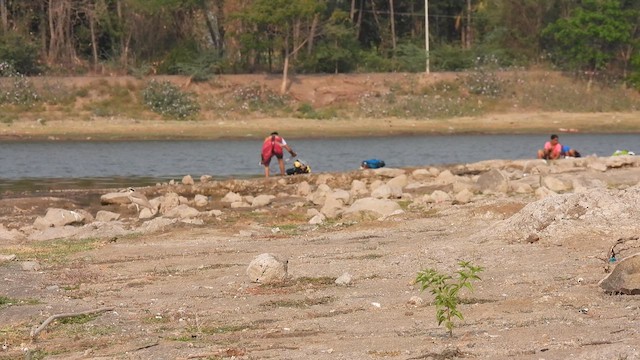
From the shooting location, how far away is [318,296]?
12.5 m

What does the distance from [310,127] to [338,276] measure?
39.0 m

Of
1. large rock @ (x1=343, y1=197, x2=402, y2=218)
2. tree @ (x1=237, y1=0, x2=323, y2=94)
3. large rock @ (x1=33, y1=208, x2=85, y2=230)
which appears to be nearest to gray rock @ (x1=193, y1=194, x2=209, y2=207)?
large rock @ (x1=33, y1=208, x2=85, y2=230)

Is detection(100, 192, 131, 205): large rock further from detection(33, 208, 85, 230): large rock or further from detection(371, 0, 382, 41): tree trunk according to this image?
detection(371, 0, 382, 41): tree trunk

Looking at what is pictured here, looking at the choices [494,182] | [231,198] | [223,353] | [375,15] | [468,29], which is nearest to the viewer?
[223,353]

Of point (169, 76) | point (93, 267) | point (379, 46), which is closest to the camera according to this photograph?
point (93, 267)

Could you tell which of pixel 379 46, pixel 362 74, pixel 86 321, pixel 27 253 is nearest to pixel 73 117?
pixel 362 74

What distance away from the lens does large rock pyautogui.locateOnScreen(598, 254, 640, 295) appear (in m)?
11.0

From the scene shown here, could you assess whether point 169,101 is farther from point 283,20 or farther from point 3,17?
point 3,17

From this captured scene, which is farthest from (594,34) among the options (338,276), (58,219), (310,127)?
(338,276)

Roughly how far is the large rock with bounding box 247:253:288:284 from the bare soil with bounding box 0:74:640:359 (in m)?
0.14

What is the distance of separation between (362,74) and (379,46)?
6251mm

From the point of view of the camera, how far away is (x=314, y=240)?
17.4 m

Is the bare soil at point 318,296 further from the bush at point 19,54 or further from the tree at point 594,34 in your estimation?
the tree at point 594,34

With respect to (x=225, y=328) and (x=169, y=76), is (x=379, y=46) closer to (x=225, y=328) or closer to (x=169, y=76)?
(x=169, y=76)
